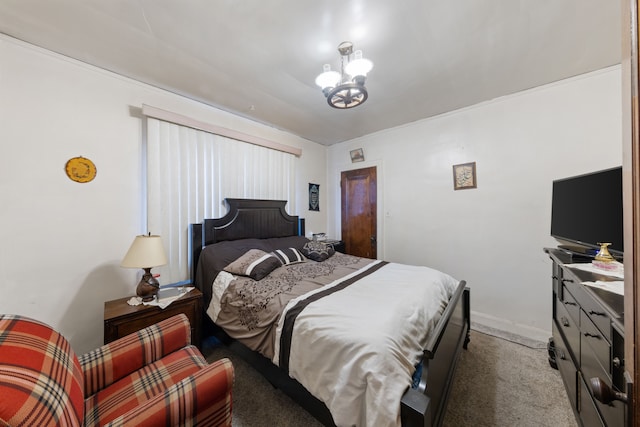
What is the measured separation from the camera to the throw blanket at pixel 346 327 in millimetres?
1060

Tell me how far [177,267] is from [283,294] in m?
1.46

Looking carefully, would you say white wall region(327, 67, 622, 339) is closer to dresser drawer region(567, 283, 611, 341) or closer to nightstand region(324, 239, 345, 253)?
nightstand region(324, 239, 345, 253)

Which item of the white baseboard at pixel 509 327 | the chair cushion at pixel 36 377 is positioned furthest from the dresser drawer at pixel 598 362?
the chair cushion at pixel 36 377

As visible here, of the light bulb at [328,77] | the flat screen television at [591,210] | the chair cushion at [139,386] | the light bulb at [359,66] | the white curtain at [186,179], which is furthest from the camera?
the white curtain at [186,179]

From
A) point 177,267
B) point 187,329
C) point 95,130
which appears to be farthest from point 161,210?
point 187,329

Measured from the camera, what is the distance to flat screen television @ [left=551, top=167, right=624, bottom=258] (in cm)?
139

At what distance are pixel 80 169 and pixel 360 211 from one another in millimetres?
3450

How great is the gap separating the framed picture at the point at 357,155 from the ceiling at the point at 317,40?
139 centimetres

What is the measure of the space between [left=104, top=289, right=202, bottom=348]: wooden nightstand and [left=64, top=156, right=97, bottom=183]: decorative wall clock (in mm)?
1087

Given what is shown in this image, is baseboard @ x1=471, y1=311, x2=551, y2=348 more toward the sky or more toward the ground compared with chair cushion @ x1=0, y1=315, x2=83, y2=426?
more toward the ground

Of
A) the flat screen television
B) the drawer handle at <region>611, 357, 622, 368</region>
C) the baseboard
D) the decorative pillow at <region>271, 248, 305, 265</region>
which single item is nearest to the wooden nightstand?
the decorative pillow at <region>271, 248, 305, 265</region>

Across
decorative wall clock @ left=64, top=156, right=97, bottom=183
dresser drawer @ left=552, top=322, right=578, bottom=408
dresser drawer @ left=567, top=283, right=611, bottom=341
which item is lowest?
dresser drawer @ left=552, top=322, right=578, bottom=408

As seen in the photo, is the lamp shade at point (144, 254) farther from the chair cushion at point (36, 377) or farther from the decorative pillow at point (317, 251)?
the decorative pillow at point (317, 251)

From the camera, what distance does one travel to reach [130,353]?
1271 millimetres
